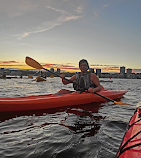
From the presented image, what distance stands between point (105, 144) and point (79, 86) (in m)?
3.44

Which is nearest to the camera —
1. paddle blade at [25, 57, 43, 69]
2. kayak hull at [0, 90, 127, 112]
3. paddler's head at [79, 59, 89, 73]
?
kayak hull at [0, 90, 127, 112]

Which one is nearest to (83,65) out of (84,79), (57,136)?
(84,79)

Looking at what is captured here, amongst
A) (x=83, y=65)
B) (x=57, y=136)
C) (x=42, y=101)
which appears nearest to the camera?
(x=57, y=136)

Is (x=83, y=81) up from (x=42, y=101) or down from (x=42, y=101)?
up

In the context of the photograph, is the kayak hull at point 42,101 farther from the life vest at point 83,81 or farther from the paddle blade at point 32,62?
the paddle blade at point 32,62

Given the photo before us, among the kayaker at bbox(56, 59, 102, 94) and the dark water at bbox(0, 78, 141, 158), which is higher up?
the kayaker at bbox(56, 59, 102, 94)

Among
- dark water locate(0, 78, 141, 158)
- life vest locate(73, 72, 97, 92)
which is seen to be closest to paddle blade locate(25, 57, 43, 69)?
life vest locate(73, 72, 97, 92)

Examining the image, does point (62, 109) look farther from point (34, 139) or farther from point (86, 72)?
point (34, 139)

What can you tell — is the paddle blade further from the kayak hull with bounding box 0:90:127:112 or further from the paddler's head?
the paddler's head

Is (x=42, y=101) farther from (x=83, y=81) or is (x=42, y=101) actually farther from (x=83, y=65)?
(x=83, y=65)

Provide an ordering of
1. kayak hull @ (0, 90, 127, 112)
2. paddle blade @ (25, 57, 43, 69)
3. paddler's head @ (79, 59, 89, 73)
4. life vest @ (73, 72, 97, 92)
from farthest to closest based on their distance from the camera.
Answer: paddle blade @ (25, 57, 43, 69), life vest @ (73, 72, 97, 92), paddler's head @ (79, 59, 89, 73), kayak hull @ (0, 90, 127, 112)

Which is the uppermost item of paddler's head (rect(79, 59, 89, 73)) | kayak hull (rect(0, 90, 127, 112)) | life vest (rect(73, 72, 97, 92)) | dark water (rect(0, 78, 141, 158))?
paddler's head (rect(79, 59, 89, 73))

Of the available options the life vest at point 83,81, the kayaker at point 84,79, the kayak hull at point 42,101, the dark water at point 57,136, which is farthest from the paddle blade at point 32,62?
the dark water at point 57,136

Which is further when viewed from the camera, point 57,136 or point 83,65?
point 83,65
